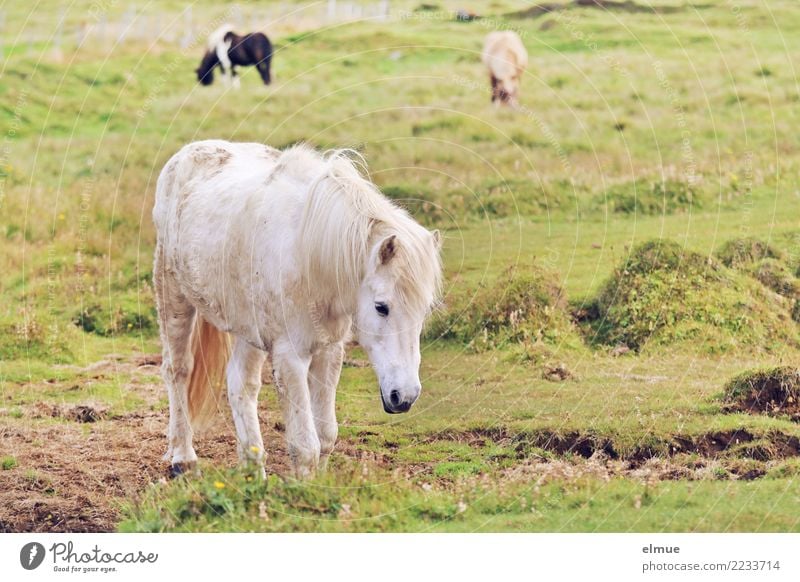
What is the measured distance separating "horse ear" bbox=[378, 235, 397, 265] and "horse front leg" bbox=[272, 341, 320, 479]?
1.04 meters

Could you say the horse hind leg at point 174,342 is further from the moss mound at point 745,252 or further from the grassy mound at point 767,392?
the moss mound at point 745,252

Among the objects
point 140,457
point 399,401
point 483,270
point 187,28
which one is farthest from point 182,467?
point 187,28

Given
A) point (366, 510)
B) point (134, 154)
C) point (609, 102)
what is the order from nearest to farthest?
point (366, 510) → point (134, 154) → point (609, 102)

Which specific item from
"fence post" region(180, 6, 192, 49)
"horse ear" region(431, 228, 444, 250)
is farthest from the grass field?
"horse ear" region(431, 228, 444, 250)

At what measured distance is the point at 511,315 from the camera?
471 inches

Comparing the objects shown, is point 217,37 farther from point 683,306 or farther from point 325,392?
point 325,392

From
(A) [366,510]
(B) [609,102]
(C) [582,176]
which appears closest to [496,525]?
(A) [366,510]

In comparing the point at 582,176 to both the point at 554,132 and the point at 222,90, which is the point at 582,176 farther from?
the point at 222,90

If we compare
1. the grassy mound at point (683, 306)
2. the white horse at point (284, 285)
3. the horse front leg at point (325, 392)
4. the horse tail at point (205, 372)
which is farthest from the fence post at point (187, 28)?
the horse front leg at point (325, 392)

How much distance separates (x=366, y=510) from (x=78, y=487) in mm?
2716

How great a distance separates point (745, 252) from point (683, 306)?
1409 mm

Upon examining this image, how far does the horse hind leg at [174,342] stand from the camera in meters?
9.38

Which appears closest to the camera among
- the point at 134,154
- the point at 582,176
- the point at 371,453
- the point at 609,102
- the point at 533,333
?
the point at 371,453

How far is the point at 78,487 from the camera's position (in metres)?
9.13
